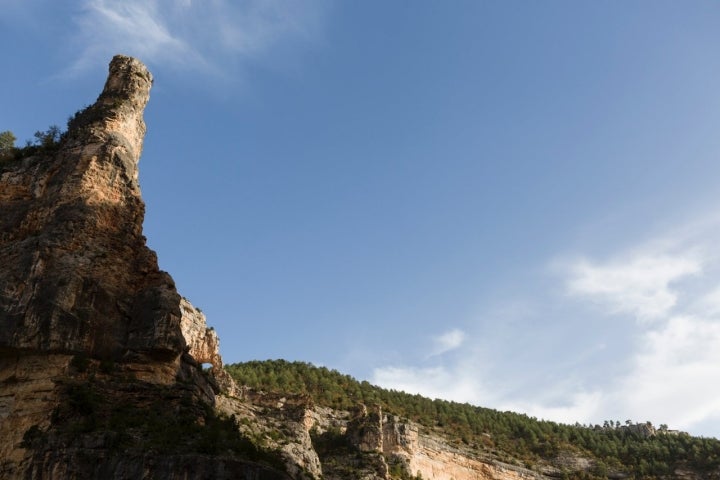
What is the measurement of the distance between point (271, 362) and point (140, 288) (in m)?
70.5

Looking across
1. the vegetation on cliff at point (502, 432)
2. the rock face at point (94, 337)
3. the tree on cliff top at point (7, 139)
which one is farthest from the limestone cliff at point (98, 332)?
the vegetation on cliff at point (502, 432)

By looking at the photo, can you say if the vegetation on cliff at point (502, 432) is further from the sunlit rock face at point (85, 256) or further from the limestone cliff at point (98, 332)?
the sunlit rock face at point (85, 256)

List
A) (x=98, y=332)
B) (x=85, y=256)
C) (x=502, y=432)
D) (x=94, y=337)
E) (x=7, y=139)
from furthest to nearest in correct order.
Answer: (x=502, y=432), (x=7, y=139), (x=85, y=256), (x=98, y=332), (x=94, y=337)

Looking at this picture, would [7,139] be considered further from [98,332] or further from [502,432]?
[502,432]

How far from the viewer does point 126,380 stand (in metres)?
26.5

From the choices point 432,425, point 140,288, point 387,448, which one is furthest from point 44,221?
point 432,425

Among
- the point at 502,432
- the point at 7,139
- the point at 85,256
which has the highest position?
the point at 7,139

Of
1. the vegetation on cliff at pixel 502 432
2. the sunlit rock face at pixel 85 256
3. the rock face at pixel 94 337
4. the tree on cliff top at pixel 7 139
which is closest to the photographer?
the rock face at pixel 94 337

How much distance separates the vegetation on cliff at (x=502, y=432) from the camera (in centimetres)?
8531

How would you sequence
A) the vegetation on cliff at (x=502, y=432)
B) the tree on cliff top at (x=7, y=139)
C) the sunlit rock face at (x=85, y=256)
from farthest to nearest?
the vegetation on cliff at (x=502, y=432)
the tree on cliff top at (x=7, y=139)
the sunlit rock face at (x=85, y=256)

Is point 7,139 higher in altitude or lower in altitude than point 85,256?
higher

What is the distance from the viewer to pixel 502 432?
98.6m

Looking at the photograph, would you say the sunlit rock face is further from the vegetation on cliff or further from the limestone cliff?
the vegetation on cliff

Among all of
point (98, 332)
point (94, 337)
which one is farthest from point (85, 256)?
point (94, 337)
